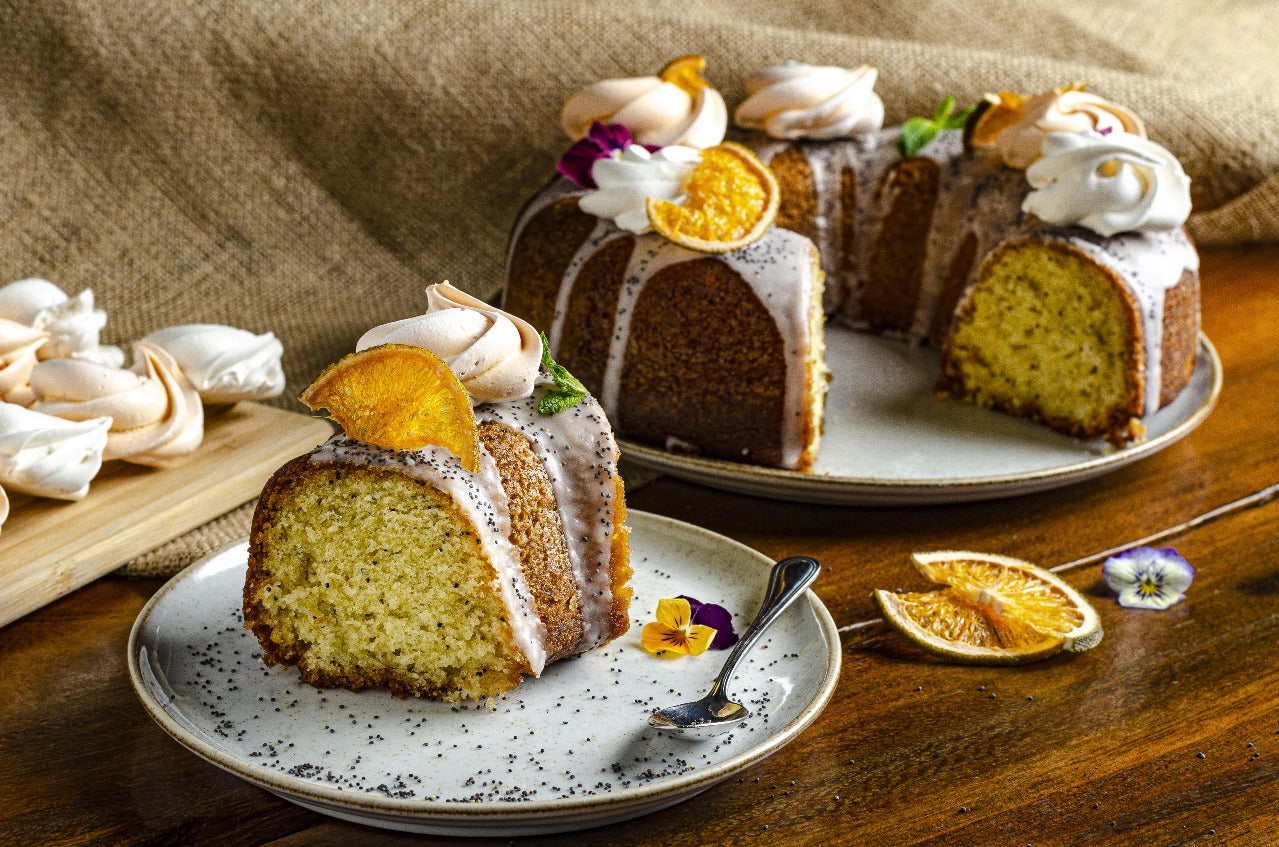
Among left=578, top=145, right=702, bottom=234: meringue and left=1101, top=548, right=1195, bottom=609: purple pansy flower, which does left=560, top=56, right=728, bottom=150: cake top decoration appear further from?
left=1101, top=548, right=1195, bottom=609: purple pansy flower

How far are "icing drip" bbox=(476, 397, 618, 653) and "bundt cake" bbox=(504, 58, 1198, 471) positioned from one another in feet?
2.54

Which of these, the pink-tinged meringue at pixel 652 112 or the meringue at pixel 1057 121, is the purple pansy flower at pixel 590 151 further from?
the meringue at pixel 1057 121

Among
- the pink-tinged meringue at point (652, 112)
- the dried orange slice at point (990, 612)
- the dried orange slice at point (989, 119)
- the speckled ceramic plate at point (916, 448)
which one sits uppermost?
the pink-tinged meringue at point (652, 112)

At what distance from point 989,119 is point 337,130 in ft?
5.94

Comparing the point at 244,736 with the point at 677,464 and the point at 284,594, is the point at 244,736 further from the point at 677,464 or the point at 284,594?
the point at 677,464

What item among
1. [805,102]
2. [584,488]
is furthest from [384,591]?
[805,102]

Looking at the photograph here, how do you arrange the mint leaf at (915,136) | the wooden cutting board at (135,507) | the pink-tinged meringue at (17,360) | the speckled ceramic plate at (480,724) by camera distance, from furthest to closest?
the mint leaf at (915,136), the pink-tinged meringue at (17,360), the wooden cutting board at (135,507), the speckled ceramic plate at (480,724)

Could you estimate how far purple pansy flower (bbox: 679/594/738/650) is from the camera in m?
2.15

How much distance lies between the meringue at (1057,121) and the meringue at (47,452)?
2097 millimetres

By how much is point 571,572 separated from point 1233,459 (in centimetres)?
161

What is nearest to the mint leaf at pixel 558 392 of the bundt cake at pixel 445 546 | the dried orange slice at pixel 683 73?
the bundt cake at pixel 445 546

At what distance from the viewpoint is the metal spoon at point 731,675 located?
74.7 inches

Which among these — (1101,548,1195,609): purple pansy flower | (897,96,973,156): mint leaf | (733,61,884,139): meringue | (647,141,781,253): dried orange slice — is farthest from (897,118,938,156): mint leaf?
(1101,548,1195,609): purple pansy flower

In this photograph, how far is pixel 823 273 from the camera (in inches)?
124
